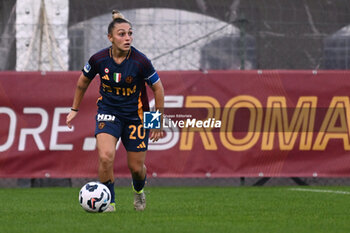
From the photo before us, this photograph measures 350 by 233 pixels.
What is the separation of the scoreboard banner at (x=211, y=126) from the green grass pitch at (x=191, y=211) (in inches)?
16.0

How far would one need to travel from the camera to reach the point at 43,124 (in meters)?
12.8

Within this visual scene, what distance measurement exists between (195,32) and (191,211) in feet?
16.2

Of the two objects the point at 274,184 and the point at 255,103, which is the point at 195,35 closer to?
the point at 255,103

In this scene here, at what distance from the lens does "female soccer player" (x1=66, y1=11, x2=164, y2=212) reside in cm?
863

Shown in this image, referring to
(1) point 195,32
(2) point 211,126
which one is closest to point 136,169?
(2) point 211,126

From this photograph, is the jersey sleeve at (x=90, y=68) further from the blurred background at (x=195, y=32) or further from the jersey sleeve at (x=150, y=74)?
the blurred background at (x=195, y=32)

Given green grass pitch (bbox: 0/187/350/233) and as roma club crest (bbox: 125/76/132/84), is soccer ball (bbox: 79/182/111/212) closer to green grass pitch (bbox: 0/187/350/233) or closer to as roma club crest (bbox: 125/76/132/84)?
green grass pitch (bbox: 0/187/350/233)

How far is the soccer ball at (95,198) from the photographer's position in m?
8.42

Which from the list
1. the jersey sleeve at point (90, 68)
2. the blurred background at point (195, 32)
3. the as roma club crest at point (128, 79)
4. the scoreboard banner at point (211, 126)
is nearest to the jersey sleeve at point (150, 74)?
the as roma club crest at point (128, 79)

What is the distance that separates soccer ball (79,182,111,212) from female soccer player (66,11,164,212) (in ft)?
0.82

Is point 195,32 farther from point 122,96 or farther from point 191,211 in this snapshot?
point 191,211

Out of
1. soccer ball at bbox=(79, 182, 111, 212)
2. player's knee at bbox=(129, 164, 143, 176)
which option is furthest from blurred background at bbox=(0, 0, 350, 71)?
soccer ball at bbox=(79, 182, 111, 212)

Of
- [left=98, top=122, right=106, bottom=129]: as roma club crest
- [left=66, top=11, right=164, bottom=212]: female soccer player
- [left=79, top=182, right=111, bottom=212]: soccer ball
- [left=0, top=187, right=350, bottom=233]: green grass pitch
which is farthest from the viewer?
[left=98, top=122, right=106, bottom=129]: as roma club crest

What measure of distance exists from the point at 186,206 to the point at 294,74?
12.9 ft
